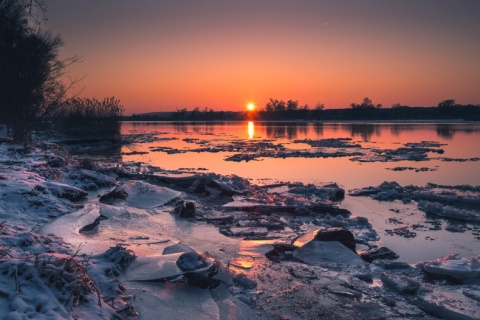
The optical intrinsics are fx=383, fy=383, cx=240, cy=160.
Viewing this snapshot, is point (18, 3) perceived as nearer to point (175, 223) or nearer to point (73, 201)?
point (73, 201)

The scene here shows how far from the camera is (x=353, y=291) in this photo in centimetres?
427

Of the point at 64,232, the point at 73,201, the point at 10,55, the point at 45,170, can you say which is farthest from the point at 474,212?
the point at 10,55

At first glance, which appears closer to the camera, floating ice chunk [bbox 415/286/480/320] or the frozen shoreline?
the frozen shoreline

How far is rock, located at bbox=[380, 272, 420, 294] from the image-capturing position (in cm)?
424

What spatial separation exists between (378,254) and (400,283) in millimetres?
1129

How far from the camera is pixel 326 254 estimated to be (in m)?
5.36

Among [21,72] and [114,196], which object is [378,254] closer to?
[114,196]

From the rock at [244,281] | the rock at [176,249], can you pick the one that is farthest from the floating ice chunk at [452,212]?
the rock at [176,249]

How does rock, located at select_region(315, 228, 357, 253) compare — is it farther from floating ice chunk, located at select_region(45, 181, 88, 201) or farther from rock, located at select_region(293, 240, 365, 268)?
floating ice chunk, located at select_region(45, 181, 88, 201)

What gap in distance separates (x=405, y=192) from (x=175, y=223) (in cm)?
654

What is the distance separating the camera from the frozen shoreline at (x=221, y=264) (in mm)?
3480

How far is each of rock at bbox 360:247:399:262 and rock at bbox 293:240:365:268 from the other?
0.17 metres

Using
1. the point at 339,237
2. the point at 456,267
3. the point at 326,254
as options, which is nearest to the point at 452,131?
the point at 339,237

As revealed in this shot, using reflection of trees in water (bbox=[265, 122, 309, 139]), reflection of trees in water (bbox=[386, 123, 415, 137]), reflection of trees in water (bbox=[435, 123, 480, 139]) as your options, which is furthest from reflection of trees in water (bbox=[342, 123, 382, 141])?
reflection of trees in water (bbox=[435, 123, 480, 139])
